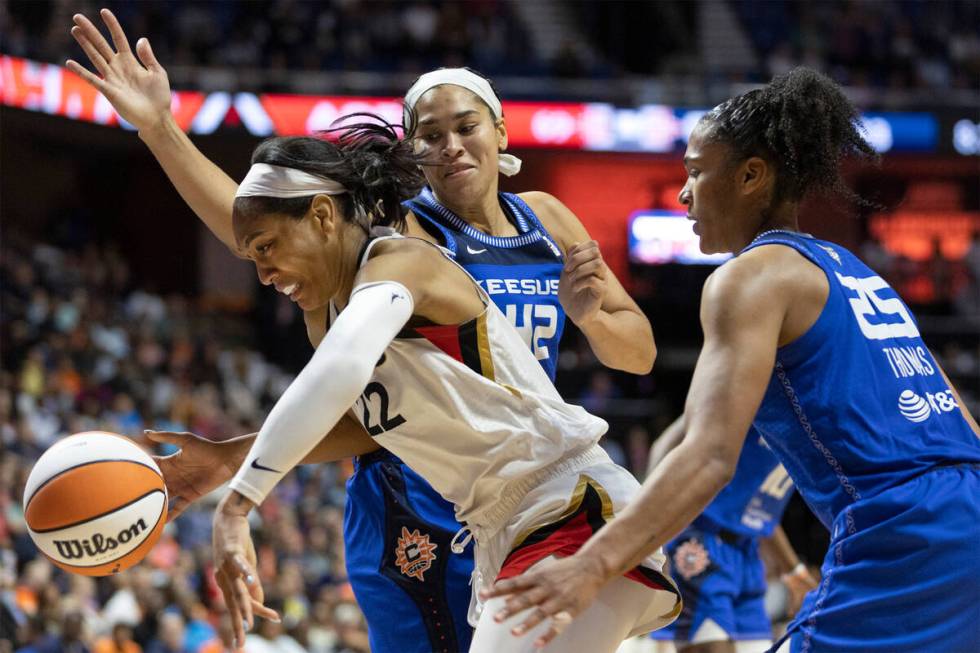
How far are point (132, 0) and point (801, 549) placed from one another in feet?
32.4

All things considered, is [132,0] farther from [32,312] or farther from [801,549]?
[801,549]

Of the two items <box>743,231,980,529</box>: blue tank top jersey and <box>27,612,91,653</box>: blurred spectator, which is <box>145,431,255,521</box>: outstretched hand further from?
<box>27,612,91,653</box>: blurred spectator

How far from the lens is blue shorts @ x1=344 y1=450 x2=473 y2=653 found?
12.7ft

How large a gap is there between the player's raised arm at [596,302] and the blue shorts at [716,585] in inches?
78.3

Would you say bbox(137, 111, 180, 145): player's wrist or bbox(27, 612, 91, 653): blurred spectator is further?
bbox(27, 612, 91, 653): blurred spectator

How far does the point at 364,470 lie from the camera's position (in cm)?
403

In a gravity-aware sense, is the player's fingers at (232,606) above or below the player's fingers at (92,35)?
below

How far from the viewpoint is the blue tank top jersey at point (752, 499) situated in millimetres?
5789

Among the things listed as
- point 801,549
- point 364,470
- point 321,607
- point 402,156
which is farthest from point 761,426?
point 801,549

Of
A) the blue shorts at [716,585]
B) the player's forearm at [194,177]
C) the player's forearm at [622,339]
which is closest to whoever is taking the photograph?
the player's forearm at [622,339]

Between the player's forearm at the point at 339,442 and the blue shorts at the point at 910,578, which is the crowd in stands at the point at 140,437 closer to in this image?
the player's forearm at the point at 339,442

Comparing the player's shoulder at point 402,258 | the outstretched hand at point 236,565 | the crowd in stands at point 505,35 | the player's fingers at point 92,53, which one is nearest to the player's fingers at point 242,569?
the outstretched hand at point 236,565

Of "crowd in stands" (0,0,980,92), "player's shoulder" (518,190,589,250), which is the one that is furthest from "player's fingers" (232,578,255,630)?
Answer: "crowd in stands" (0,0,980,92)

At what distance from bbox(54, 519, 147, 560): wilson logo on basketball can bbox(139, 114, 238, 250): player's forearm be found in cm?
100
